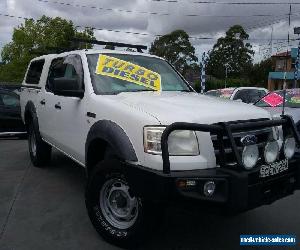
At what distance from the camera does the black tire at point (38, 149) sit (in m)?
A: 7.08

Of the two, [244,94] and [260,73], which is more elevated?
[244,94]

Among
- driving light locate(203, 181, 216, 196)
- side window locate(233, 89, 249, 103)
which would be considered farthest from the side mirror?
side window locate(233, 89, 249, 103)

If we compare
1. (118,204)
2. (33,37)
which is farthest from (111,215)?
(33,37)

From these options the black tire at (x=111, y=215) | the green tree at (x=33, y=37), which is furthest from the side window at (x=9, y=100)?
the green tree at (x=33, y=37)

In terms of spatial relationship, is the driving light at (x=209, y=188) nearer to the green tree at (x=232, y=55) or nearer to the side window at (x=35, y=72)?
the side window at (x=35, y=72)

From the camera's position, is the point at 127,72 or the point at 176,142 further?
the point at 127,72

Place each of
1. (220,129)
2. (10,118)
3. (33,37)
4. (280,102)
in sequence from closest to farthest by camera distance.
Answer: (220,129) < (280,102) < (10,118) < (33,37)

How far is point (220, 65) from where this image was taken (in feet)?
231

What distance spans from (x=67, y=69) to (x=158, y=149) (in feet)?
9.04

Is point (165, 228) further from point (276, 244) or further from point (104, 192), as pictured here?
point (276, 244)

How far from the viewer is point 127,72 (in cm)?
522

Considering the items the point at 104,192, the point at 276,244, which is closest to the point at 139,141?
the point at 104,192

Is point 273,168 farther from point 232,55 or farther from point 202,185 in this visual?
point 232,55

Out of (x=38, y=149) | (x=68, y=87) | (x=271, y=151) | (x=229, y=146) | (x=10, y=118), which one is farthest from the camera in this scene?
(x=10, y=118)
